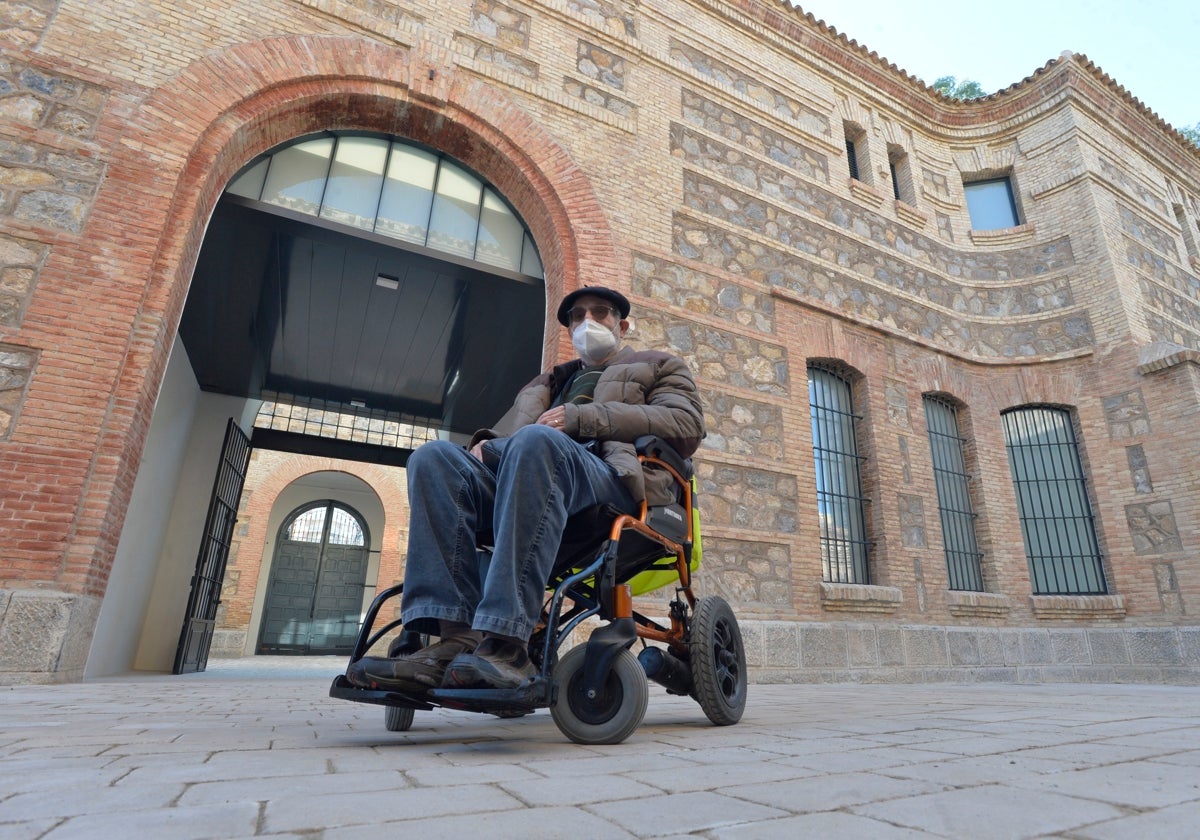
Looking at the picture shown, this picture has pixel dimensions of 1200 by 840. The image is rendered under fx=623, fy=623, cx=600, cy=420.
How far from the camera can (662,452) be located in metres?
2.40

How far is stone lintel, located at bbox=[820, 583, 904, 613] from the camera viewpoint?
6500mm

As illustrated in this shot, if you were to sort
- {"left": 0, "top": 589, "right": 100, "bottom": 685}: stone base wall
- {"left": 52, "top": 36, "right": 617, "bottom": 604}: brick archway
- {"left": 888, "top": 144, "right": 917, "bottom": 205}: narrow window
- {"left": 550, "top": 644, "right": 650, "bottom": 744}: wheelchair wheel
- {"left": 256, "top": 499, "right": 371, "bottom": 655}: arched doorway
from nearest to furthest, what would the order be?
{"left": 550, "top": 644, "right": 650, "bottom": 744}: wheelchair wheel < {"left": 0, "top": 589, "right": 100, "bottom": 685}: stone base wall < {"left": 52, "top": 36, "right": 617, "bottom": 604}: brick archway < {"left": 888, "top": 144, "right": 917, "bottom": 205}: narrow window < {"left": 256, "top": 499, "right": 371, "bottom": 655}: arched doorway


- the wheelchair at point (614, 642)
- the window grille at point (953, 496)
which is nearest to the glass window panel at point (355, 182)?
the wheelchair at point (614, 642)

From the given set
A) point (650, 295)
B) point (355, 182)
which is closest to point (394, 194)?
point (355, 182)

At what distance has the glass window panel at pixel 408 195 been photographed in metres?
6.38

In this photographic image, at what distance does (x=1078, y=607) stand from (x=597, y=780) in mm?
9296

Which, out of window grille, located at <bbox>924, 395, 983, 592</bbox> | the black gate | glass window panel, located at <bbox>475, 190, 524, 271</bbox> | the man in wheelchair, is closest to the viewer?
the man in wheelchair

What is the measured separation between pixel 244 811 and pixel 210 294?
7.62m

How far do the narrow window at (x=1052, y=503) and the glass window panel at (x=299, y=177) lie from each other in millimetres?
9410

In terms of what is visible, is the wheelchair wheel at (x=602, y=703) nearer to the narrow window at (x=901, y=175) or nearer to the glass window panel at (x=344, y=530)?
the narrow window at (x=901, y=175)

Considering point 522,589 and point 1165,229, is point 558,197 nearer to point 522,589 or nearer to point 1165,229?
point 522,589

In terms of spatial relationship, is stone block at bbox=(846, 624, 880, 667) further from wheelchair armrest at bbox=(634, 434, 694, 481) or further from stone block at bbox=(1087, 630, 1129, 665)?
wheelchair armrest at bbox=(634, 434, 694, 481)

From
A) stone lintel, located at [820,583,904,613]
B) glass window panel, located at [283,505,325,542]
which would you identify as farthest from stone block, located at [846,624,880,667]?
glass window panel, located at [283,505,325,542]

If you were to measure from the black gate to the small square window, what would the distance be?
38.8ft
